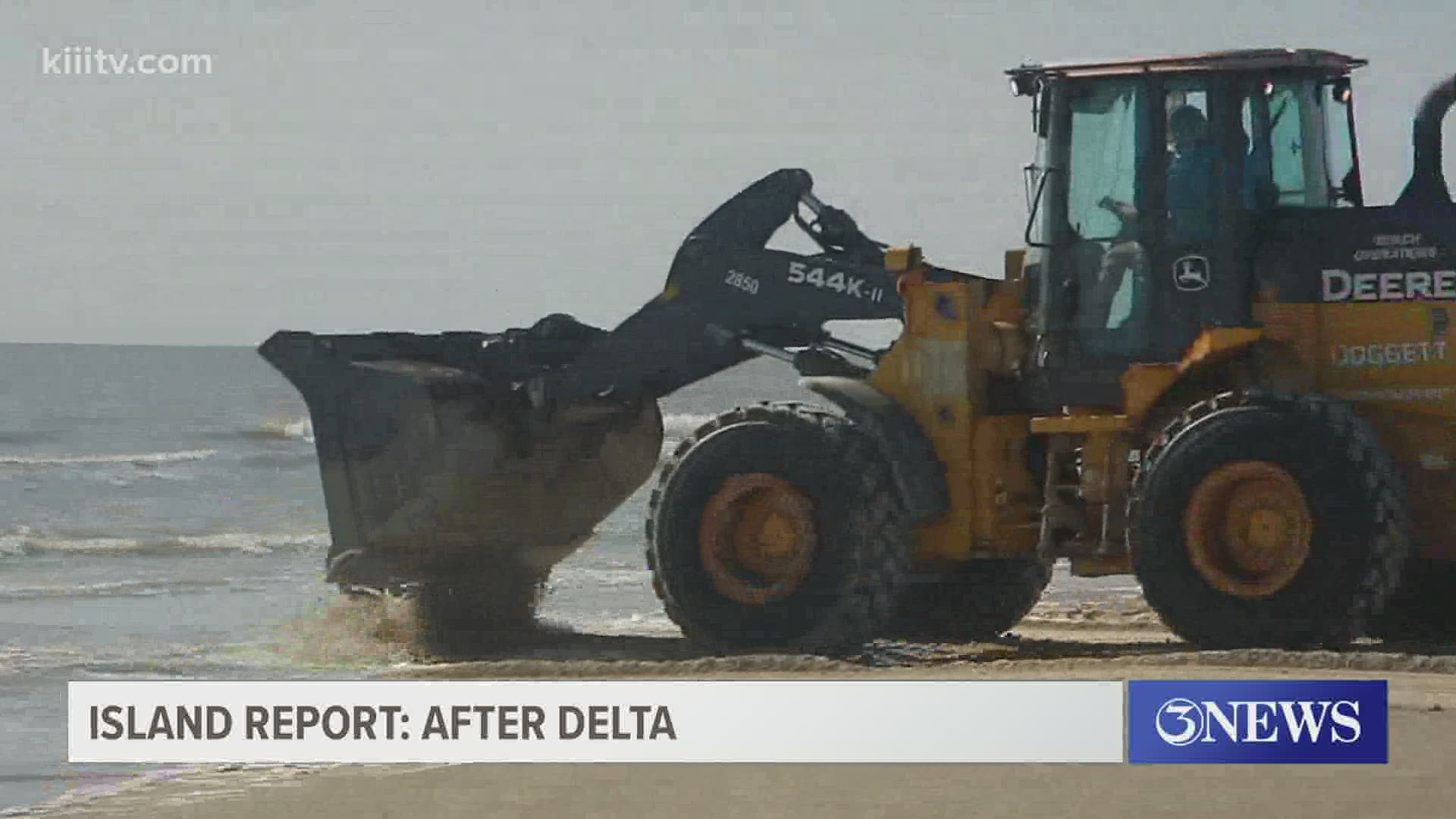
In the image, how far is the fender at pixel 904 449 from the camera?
1223 centimetres

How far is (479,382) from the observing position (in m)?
13.4

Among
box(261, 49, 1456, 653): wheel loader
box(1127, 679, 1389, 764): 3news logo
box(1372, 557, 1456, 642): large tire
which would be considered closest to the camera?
box(1127, 679, 1389, 764): 3news logo

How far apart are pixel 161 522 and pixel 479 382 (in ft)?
37.9

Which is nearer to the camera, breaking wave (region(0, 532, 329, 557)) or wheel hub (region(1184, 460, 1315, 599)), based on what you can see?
wheel hub (region(1184, 460, 1315, 599))

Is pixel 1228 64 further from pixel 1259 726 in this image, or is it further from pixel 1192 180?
pixel 1259 726

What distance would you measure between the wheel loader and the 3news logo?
2.16m

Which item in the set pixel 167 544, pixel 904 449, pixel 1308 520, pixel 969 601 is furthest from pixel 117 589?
pixel 1308 520

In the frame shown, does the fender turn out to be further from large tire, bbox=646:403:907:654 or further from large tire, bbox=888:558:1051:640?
large tire, bbox=888:558:1051:640

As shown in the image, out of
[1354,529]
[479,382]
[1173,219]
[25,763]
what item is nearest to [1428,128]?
[1173,219]

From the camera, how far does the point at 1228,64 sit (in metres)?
11.8

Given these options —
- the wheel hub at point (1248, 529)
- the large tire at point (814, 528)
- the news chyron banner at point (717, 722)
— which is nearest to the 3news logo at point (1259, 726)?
the news chyron banner at point (717, 722)

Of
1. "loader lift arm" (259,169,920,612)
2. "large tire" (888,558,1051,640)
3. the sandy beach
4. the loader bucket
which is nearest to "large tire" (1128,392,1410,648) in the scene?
the sandy beach

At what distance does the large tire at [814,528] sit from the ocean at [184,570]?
75cm

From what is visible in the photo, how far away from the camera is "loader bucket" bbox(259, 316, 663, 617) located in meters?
13.3
